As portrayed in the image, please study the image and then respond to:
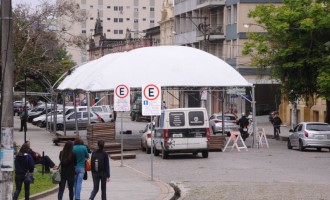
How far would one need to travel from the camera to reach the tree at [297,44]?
45.8 metres

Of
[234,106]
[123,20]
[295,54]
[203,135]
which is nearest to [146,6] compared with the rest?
[123,20]

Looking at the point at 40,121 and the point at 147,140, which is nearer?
the point at 147,140

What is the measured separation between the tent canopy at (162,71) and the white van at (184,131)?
17.4 feet

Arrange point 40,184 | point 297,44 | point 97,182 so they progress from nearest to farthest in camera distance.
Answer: point 97,182 < point 40,184 < point 297,44

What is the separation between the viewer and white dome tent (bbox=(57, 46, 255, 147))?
4084 cm

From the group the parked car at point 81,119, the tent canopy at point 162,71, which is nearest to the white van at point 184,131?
the tent canopy at point 162,71

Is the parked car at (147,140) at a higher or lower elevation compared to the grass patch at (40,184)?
higher

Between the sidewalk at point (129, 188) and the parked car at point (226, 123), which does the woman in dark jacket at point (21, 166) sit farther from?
the parked car at point (226, 123)

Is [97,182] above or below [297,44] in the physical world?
below

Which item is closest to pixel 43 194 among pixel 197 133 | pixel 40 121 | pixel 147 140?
pixel 197 133

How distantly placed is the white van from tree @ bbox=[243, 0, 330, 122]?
39.5 ft

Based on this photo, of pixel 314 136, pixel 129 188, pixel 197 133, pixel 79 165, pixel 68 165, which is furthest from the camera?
pixel 314 136

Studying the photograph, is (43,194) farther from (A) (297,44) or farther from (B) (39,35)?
(A) (297,44)

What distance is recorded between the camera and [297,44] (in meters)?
46.9
